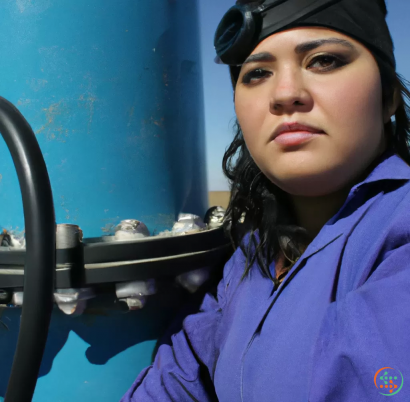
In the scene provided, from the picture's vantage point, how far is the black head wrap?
0.68m

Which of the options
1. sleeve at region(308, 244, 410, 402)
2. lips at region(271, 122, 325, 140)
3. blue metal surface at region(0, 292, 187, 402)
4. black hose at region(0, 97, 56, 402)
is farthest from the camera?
blue metal surface at region(0, 292, 187, 402)

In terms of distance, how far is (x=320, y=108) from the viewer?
651mm

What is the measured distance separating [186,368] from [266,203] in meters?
0.40

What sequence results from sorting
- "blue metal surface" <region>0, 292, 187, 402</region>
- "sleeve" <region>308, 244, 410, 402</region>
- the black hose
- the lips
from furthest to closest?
"blue metal surface" <region>0, 292, 187, 402</region>, the lips, the black hose, "sleeve" <region>308, 244, 410, 402</region>

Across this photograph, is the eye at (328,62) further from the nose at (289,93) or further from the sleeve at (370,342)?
the sleeve at (370,342)

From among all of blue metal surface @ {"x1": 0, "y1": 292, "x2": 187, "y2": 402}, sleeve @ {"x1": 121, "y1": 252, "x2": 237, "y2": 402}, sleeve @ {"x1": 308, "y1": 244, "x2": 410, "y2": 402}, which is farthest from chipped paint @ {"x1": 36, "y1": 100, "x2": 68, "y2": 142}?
sleeve @ {"x1": 308, "y1": 244, "x2": 410, "y2": 402}

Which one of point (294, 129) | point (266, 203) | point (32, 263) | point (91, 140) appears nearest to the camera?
point (32, 263)

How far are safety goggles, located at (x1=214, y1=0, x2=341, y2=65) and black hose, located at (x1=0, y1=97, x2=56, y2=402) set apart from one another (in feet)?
1.39

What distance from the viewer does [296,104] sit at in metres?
0.66

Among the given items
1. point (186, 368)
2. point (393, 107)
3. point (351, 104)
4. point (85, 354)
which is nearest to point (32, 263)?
point (85, 354)

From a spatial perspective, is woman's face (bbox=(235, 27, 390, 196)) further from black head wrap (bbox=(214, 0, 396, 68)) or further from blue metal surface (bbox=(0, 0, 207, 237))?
blue metal surface (bbox=(0, 0, 207, 237))

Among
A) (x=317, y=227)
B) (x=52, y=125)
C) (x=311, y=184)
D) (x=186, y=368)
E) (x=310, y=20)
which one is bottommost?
(x=186, y=368)

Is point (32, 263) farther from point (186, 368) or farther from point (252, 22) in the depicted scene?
point (252, 22)

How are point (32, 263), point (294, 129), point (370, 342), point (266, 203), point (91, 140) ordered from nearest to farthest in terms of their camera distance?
1. point (370, 342)
2. point (32, 263)
3. point (294, 129)
4. point (91, 140)
5. point (266, 203)
